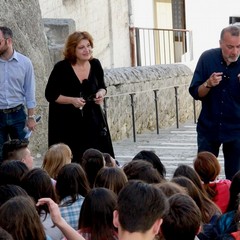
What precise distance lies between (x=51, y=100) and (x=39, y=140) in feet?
10.1

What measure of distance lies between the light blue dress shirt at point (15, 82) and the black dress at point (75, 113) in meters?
0.22

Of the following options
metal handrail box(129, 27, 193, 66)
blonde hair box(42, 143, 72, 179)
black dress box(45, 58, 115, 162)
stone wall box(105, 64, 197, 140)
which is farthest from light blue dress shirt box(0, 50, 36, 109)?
metal handrail box(129, 27, 193, 66)

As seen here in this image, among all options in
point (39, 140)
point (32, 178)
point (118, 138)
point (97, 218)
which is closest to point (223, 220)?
point (97, 218)

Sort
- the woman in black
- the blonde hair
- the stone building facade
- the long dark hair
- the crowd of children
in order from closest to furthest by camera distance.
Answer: the crowd of children < the long dark hair < the blonde hair < the woman in black < the stone building facade

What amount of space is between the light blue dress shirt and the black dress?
22 centimetres

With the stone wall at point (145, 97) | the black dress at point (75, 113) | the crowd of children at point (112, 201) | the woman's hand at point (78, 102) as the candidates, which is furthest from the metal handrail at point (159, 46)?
the crowd of children at point (112, 201)

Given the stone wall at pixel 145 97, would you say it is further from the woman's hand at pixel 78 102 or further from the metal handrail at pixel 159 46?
the woman's hand at pixel 78 102

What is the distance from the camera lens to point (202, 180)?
6.45m

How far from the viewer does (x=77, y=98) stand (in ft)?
25.1

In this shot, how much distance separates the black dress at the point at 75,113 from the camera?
25.5 feet

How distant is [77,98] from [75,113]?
26 centimetres

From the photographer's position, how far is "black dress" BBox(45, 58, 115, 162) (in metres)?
7.77

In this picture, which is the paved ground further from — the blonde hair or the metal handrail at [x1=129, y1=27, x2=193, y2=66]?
the metal handrail at [x1=129, y1=27, x2=193, y2=66]

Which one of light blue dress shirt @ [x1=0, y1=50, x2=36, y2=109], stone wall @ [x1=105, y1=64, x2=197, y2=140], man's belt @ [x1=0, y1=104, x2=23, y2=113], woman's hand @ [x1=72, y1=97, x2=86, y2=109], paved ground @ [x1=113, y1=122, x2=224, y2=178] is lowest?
paved ground @ [x1=113, y1=122, x2=224, y2=178]
